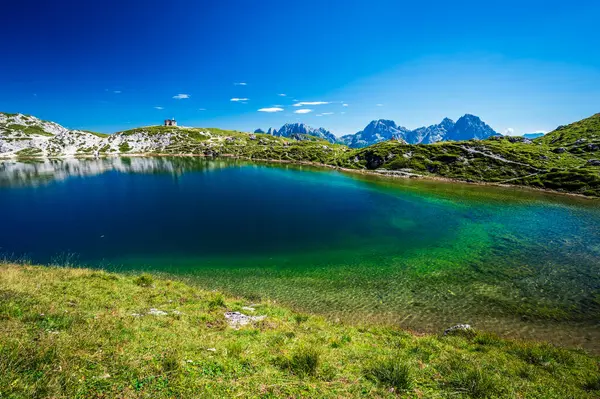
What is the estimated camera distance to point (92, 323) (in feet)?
43.3

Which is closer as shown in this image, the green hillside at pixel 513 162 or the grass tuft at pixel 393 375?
the grass tuft at pixel 393 375

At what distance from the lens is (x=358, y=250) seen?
45469 mm

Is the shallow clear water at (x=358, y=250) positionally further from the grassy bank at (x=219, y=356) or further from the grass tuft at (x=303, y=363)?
the grass tuft at (x=303, y=363)

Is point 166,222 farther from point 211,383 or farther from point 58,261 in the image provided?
point 211,383

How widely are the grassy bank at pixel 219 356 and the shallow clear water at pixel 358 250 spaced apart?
27.1ft

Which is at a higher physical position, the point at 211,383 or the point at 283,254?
the point at 211,383

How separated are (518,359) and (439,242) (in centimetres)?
3572

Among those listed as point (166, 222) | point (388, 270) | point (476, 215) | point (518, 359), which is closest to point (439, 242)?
point (388, 270)

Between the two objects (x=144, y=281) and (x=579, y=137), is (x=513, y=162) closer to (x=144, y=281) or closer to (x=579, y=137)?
(x=579, y=137)

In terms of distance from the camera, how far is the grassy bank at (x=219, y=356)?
8758mm

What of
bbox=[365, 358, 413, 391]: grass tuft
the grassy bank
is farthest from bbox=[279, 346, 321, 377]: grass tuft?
bbox=[365, 358, 413, 391]: grass tuft

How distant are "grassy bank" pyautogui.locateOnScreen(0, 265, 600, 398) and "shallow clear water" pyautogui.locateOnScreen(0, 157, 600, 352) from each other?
27.1 feet

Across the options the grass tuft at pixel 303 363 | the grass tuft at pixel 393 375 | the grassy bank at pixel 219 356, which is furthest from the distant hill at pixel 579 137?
the grass tuft at pixel 303 363

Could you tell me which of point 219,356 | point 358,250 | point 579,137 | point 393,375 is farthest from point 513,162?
point 219,356
